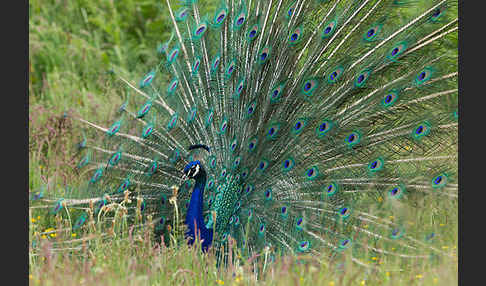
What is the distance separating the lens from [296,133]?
19.1 ft

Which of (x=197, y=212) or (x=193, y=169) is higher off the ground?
(x=193, y=169)

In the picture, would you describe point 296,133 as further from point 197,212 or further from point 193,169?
point 197,212

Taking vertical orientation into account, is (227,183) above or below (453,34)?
below

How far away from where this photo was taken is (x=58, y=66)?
10383 mm

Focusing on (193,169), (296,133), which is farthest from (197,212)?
(296,133)

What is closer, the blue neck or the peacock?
the peacock

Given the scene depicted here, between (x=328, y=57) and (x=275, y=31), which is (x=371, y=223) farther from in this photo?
(x=275, y=31)

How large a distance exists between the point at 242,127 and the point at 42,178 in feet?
7.47

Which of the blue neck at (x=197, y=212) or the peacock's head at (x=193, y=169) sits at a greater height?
the peacock's head at (x=193, y=169)

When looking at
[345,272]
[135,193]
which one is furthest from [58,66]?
[345,272]

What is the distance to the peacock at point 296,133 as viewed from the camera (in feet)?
18.3

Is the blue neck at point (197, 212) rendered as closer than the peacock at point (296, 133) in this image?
No

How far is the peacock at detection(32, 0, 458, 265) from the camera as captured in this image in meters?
5.58

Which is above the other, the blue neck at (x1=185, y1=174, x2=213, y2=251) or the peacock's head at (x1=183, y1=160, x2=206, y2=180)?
the peacock's head at (x1=183, y1=160, x2=206, y2=180)
